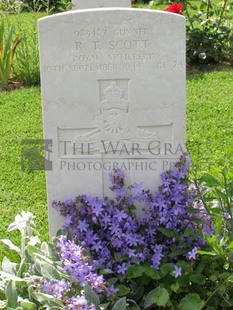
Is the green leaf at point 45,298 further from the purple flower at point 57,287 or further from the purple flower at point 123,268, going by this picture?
the purple flower at point 123,268

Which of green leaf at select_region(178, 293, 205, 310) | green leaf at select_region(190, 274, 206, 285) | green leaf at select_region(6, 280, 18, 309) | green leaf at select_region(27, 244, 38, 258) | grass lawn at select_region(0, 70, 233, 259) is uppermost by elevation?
grass lawn at select_region(0, 70, 233, 259)

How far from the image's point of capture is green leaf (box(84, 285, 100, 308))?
2853 millimetres

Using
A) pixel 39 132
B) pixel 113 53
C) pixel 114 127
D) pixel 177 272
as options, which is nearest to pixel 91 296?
pixel 177 272

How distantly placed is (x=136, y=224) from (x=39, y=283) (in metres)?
0.66

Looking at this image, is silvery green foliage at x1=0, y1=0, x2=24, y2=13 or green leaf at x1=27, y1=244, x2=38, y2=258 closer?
green leaf at x1=27, y1=244, x2=38, y2=258

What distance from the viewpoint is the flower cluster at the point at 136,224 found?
10.5 ft

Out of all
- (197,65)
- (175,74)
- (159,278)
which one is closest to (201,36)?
(197,65)

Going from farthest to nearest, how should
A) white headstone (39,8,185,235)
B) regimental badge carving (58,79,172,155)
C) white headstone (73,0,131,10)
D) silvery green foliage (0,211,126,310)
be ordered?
white headstone (73,0,131,10) → regimental badge carving (58,79,172,155) → white headstone (39,8,185,235) → silvery green foliage (0,211,126,310)

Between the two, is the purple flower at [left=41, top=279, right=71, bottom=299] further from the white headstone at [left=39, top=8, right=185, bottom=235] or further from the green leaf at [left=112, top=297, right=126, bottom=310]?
the white headstone at [left=39, top=8, right=185, bottom=235]

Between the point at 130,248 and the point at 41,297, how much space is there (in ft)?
1.91

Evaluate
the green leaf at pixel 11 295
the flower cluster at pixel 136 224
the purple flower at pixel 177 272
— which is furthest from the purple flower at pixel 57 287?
the purple flower at pixel 177 272

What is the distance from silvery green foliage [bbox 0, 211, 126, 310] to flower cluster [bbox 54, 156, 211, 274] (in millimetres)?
195

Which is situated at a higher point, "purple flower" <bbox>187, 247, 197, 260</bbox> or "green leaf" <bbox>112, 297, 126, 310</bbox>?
"purple flower" <bbox>187, 247, 197, 260</bbox>

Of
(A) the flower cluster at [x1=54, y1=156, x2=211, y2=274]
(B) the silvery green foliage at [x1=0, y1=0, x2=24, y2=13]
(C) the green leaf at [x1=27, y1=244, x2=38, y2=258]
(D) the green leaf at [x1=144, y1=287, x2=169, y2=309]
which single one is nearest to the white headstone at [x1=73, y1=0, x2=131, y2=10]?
(B) the silvery green foliage at [x1=0, y1=0, x2=24, y2=13]
